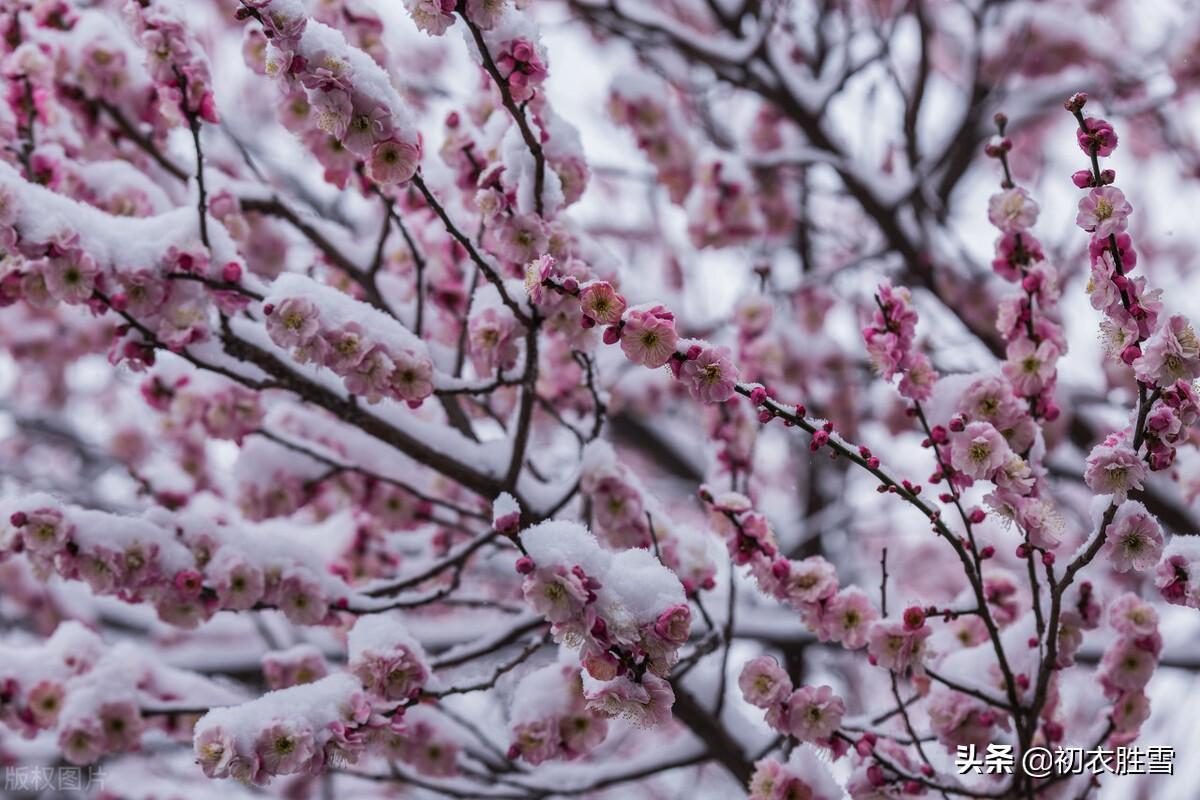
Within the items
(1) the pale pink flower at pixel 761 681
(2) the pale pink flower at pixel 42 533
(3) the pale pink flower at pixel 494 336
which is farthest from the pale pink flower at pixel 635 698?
Result: (2) the pale pink flower at pixel 42 533

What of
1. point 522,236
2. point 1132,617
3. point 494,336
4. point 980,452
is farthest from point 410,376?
point 1132,617

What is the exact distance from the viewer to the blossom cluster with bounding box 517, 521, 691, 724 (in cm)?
195

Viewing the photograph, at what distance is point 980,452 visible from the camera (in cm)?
218

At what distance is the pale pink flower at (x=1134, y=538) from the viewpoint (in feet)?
6.70

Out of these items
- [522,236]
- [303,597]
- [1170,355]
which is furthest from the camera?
[303,597]

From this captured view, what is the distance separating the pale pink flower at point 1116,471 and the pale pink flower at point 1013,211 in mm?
792

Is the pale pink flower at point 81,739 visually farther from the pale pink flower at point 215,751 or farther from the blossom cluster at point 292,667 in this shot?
the pale pink flower at point 215,751

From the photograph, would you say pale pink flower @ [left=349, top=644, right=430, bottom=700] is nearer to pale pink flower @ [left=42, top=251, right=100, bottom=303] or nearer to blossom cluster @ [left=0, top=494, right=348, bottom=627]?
blossom cluster @ [left=0, top=494, right=348, bottom=627]

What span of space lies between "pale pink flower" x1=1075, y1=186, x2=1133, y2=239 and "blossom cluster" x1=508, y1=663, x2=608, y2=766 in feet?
5.23

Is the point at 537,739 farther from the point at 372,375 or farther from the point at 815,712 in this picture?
the point at 372,375

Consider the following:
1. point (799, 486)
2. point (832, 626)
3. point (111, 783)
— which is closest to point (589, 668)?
point (832, 626)

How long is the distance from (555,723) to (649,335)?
1216 millimetres

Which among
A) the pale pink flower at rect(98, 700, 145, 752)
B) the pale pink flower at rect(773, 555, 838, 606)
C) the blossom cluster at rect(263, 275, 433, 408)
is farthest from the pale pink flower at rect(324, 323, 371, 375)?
the pale pink flower at rect(98, 700, 145, 752)

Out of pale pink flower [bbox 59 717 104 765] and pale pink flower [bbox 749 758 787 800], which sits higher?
pale pink flower [bbox 749 758 787 800]
